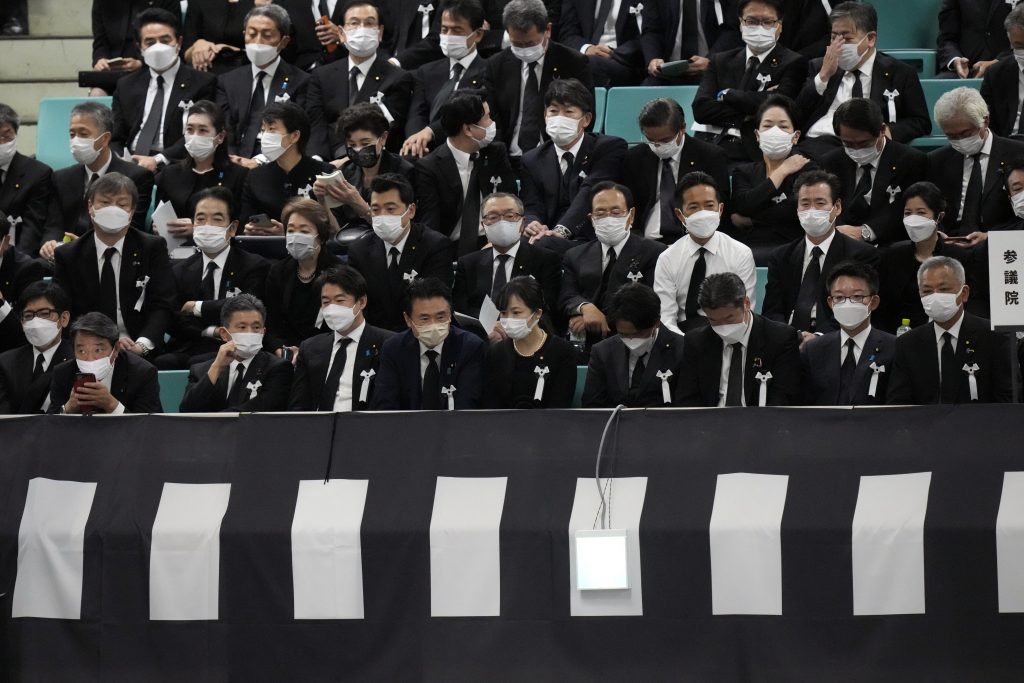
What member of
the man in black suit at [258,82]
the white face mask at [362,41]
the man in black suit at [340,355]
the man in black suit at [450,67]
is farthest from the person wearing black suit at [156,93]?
the man in black suit at [340,355]

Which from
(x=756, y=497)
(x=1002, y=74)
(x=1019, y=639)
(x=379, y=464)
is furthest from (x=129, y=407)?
(x=1002, y=74)

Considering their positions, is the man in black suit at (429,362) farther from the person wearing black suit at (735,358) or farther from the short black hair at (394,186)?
the short black hair at (394,186)

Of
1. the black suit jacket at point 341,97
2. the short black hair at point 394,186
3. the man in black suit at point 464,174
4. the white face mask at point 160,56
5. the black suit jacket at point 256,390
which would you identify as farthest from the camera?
the white face mask at point 160,56

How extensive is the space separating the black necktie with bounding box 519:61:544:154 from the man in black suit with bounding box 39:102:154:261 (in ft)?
8.58

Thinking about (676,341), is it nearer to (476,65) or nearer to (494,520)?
(494,520)

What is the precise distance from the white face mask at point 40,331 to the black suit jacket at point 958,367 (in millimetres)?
4747

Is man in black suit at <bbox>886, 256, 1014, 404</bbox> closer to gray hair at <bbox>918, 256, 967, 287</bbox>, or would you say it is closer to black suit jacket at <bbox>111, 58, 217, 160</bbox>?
gray hair at <bbox>918, 256, 967, 287</bbox>

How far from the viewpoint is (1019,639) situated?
638 cm

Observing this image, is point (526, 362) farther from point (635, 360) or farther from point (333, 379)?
point (333, 379)

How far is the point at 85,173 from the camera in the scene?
420 inches

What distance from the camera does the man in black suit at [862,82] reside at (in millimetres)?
10086

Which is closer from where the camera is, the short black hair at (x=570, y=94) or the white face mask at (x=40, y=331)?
the white face mask at (x=40, y=331)

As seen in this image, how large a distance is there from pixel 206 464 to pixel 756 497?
2558 mm

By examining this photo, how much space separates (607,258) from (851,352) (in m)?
1.72
